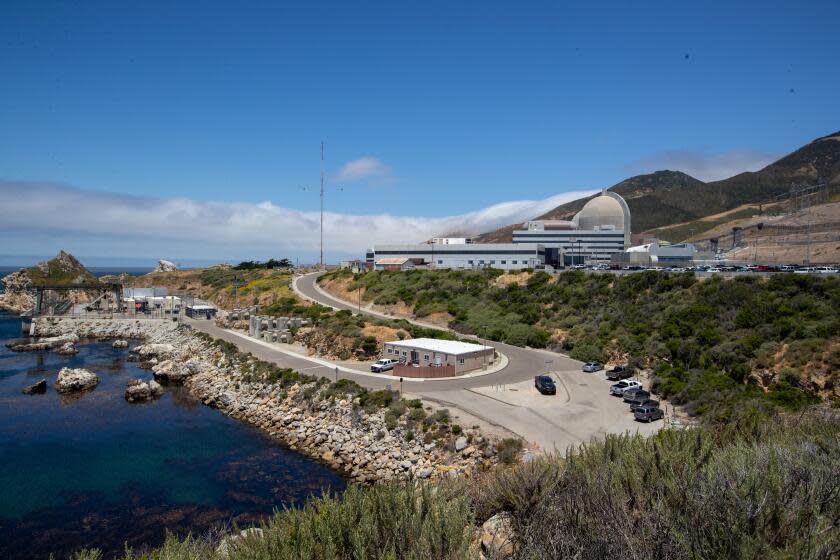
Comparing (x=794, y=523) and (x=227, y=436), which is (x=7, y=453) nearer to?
(x=227, y=436)

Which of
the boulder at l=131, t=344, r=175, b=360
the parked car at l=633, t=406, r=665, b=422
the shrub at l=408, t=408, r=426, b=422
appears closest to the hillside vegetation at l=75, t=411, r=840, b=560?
the parked car at l=633, t=406, r=665, b=422

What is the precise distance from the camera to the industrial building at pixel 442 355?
107 ft

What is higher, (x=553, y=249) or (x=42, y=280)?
(x=553, y=249)

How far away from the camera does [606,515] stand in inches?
318

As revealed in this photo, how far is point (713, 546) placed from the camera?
6941mm

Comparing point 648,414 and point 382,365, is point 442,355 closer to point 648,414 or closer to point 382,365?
point 382,365

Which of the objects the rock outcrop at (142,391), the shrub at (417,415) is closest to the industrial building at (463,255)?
the rock outcrop at (142,391)

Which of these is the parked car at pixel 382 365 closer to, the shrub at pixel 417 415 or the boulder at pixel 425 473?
the shrub at pixel 417 415

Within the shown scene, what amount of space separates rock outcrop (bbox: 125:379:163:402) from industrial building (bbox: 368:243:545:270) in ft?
153

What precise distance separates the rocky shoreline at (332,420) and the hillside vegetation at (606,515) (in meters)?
5.71

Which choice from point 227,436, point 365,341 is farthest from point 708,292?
point 227,436

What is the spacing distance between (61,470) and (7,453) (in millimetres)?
4367

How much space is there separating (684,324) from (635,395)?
41.0 feet

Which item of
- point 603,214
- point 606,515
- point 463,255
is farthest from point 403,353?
point 603,214
